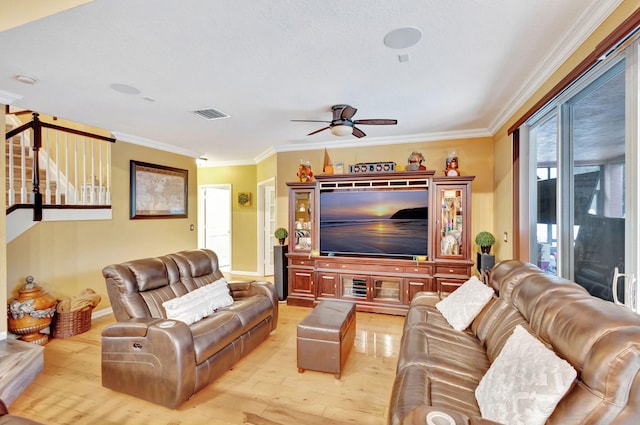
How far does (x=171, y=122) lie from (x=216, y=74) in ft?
5.57

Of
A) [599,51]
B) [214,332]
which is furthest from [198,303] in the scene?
[599,51]

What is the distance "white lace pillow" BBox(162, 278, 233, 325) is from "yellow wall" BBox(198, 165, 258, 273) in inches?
129

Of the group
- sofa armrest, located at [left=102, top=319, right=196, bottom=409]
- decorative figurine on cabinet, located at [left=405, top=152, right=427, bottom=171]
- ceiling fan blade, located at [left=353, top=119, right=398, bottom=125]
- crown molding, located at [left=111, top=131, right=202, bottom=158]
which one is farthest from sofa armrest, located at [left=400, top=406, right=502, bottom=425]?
crown molding, located at [left=111, top=131, right=202, bottom=158]

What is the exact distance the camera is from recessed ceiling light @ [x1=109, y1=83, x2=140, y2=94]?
2754 mm

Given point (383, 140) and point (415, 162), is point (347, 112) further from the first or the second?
point (383, 140)

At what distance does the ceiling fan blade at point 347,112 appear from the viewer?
3107 mm

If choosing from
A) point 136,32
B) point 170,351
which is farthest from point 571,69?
point 170,351

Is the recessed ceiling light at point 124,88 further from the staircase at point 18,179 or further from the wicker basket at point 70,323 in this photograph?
the wicker basket at point 70,323

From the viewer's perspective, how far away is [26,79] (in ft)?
8.54

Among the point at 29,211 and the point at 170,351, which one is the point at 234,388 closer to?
the point at 170,351

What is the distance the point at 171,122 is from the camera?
3.88 metres

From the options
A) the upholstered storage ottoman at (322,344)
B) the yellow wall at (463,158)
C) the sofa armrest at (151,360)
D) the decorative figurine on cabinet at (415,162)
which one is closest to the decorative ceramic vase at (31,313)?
the sofa armrest at (151,360)

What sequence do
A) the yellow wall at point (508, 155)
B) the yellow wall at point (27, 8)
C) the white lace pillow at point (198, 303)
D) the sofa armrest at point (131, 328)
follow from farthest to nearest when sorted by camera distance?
the white lace pillow at point (198, 303) < the sofa armrest at point (131, 328) < the yellow wall at point (508, 155) < the yellow wall at point (27, 8)

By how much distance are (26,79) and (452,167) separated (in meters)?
4.74
